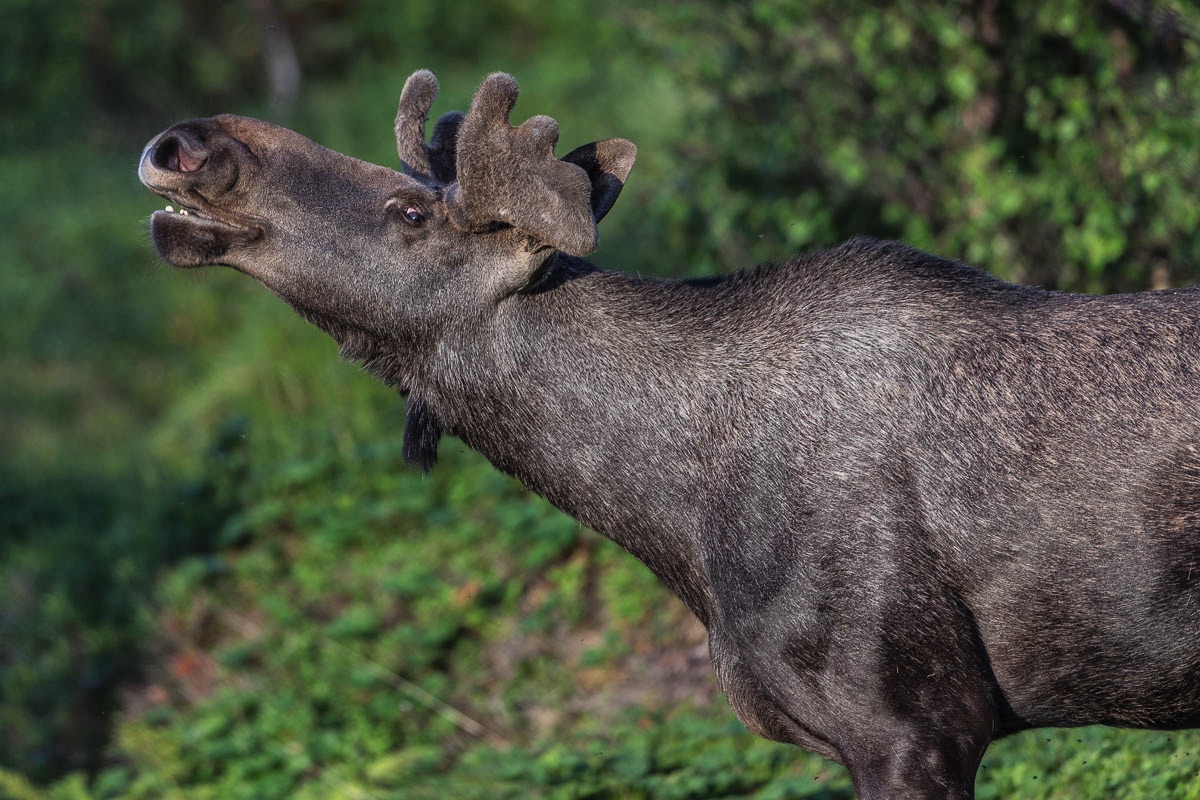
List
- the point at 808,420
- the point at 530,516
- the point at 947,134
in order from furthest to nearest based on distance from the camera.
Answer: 1. the point at 530,516
2. the point at 947,134
3. the point at 808,420

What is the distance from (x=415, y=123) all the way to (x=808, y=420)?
5.64 feet

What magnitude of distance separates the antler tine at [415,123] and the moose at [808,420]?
0.33 feet

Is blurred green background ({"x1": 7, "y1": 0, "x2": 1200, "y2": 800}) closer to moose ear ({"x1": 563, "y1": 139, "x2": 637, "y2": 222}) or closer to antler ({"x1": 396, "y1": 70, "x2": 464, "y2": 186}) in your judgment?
antler ({"x1": 396, "y1": 70, "x2": 464, "y2": 186})

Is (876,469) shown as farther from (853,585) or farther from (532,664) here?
(532,664)

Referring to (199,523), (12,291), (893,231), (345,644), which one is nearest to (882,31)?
(893,231)

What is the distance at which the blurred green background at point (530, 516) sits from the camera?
261 inches

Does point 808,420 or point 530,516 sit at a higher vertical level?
point 808,420

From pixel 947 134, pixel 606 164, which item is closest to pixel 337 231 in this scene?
pixel 606 164

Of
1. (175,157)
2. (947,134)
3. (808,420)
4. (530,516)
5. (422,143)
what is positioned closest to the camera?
(808,420)

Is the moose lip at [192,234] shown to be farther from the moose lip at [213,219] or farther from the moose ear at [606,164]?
the moose ear at [606,164]

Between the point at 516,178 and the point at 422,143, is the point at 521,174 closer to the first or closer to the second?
the point at 516,178

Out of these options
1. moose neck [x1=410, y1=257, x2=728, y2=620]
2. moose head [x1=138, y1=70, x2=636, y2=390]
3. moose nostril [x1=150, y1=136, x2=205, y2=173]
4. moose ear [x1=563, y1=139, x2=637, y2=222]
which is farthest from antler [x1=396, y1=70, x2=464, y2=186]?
moose nostril [x1=150, y1=136, x2=205, y2=173]

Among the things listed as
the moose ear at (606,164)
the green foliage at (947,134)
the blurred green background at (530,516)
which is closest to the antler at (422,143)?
the moose ear at (606,164)

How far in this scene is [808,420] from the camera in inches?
169
